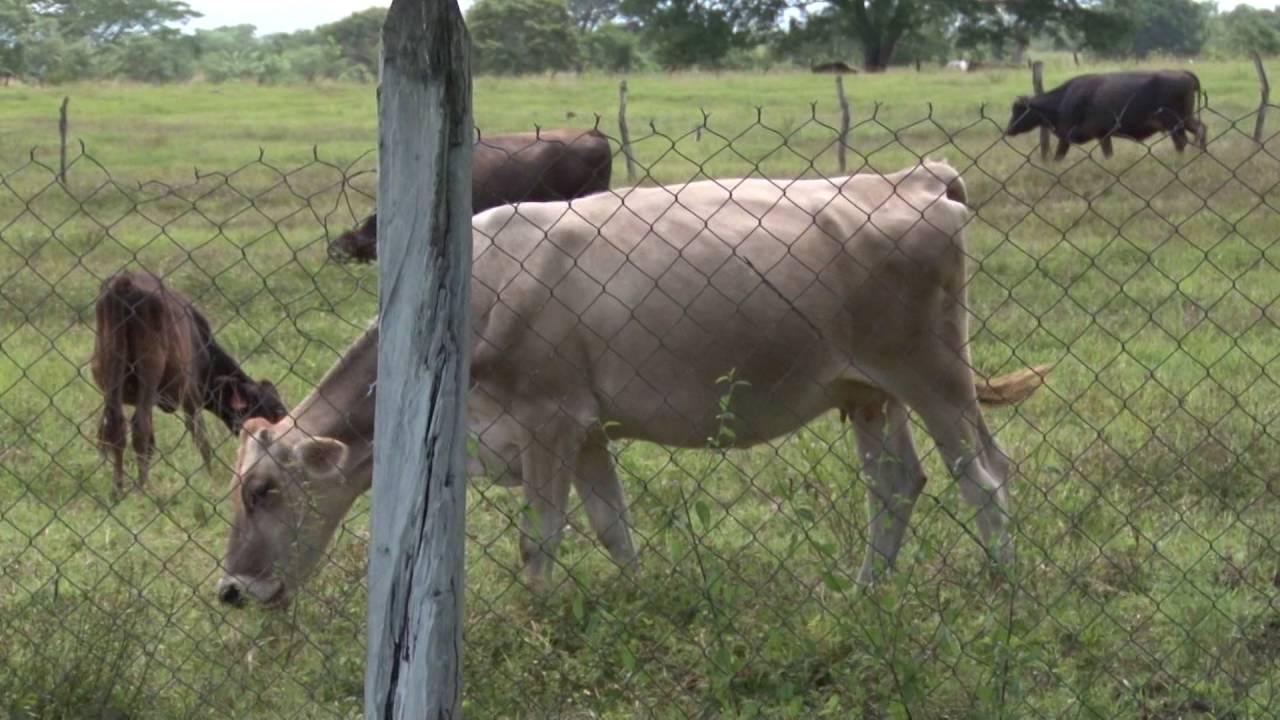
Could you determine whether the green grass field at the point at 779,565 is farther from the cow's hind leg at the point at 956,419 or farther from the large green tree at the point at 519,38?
the large green tree at the point at 519,38

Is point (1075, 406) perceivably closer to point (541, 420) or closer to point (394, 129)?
point (541, 420)

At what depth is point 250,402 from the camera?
9266mm

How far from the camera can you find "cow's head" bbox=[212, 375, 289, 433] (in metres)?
9.20

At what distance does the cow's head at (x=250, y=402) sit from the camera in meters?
9.20

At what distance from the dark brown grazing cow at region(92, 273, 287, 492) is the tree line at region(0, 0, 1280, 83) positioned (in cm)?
3576

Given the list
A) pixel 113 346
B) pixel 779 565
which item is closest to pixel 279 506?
pixel 779 565

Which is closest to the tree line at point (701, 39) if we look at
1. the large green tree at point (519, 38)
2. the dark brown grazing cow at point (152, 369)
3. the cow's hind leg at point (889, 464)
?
the large green tree at point (519, 38)

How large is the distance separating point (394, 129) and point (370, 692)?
3.97 ft

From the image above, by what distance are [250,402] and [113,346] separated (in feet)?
2.68

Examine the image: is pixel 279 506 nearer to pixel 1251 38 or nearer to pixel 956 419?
pixel 956 419

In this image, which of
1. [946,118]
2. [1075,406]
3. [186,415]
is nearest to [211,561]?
[186,415]

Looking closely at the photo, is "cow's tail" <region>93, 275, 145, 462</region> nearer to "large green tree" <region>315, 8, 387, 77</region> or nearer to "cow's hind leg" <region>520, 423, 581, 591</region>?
"cow's hind leg" <region>520, 423, 581, 591</region>

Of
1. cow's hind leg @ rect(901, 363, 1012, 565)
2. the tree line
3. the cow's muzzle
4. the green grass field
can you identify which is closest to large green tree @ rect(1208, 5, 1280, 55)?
the tree line

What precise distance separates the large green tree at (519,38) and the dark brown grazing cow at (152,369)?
42.8 meters
